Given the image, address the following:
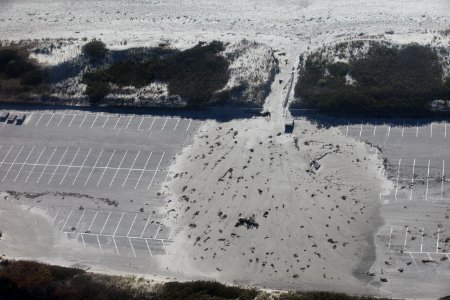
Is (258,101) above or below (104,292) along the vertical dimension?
above

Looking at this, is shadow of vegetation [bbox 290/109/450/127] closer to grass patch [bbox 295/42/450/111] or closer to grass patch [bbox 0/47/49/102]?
grass patch [bbox 295/42/450/111]

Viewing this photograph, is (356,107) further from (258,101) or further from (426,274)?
(426,274)

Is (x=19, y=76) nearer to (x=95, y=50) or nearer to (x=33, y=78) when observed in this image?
(x=33, y=78)

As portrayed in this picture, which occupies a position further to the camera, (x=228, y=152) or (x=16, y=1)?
(x=16, y=1)

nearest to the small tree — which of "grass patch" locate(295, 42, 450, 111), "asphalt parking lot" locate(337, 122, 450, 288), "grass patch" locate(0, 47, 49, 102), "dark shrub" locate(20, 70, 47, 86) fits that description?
"grass patch" locate(0, 47, 49, 102)

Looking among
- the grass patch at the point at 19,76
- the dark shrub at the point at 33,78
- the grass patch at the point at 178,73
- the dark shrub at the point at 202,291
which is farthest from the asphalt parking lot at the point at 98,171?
the dark shrub at the point at 33,78

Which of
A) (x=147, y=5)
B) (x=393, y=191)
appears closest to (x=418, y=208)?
(x=393, y=191)

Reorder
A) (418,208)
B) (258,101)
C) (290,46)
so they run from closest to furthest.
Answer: (418,208) < (258,101) < (290,46)
